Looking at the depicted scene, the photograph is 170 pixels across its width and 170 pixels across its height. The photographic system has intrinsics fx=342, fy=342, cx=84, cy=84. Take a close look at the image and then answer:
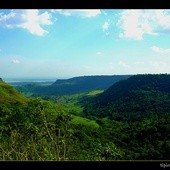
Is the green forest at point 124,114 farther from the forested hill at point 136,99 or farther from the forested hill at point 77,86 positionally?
the forested hill at point 77,86

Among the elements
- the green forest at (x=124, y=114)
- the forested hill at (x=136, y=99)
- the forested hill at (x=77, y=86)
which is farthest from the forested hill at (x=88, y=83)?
the green forest at (x=124, y=114)

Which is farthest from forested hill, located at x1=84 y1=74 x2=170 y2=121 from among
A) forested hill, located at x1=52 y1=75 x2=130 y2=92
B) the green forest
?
forested hill, located at x1=52 y1=75 x2=130 y2=92

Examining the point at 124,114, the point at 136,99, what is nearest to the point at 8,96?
the point at 124,114

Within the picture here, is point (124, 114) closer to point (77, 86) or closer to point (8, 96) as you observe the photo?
point (8, 96)

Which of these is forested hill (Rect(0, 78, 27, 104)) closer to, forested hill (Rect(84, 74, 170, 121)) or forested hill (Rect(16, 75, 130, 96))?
forested hill (Rect(84, 74, 170, 121))

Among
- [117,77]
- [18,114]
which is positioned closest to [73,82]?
[117,77]
